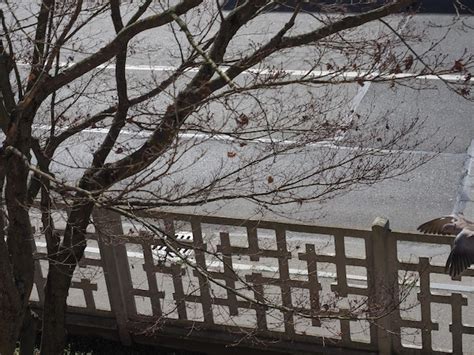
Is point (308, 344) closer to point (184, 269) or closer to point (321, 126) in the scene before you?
point (184, 269)

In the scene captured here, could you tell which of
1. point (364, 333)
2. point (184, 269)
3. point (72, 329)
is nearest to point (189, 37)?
point (184, 269)

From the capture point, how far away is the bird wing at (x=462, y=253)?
5.34 m

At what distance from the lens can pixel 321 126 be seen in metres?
5.21

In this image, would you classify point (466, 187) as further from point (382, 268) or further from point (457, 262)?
point (457, 262)

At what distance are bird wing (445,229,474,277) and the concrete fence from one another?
0.31 metres

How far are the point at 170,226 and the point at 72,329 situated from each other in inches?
68.9

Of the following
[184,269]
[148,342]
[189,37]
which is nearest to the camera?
[189,37]

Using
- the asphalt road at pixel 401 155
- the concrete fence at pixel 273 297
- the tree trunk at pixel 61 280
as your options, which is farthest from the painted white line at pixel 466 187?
the tree trunk at pixel 61 280

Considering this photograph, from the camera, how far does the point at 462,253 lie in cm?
535

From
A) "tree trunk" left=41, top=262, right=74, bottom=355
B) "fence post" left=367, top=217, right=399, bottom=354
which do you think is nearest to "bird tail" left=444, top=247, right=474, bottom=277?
"fence post" left=367, top=217, right=399, bottom=354

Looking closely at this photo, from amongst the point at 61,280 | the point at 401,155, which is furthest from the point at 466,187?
the point at 61,280

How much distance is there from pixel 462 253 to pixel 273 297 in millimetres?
2024

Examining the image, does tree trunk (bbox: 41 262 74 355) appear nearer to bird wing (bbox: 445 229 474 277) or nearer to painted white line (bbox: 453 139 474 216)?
bird wing (bbox: 445 229 474 277)

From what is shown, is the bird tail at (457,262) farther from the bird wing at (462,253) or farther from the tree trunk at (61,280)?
the tree trunk at (61,280)
